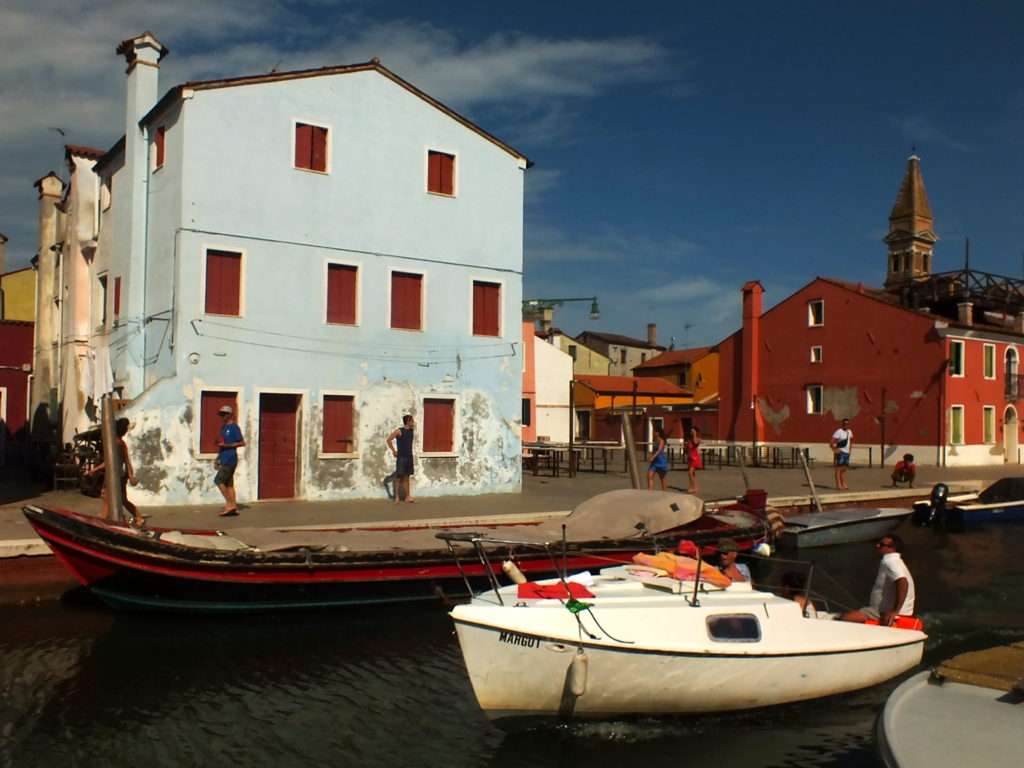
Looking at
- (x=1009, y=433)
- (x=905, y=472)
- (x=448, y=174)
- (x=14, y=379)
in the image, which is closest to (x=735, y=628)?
(x=448, y=174)

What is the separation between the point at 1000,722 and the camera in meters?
6.11

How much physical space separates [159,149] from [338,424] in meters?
7.04

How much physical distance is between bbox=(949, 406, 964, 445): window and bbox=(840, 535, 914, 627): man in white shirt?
30942mm

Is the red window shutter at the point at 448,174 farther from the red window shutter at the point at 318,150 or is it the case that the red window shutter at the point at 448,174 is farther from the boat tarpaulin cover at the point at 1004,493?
the boat tarpaulin cover at the point at 1004,493

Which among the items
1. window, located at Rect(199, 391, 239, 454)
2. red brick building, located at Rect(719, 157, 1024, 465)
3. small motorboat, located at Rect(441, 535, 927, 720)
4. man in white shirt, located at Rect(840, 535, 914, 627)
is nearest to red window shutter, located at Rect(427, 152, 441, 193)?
window, located at Rect(199, 391, 239, 454)

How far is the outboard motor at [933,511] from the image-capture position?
2425cm

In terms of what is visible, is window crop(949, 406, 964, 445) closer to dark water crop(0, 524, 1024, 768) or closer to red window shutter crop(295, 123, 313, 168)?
dark water crop(0, 524, 1024, 768)

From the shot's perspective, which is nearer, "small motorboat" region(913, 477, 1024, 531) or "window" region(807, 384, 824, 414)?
"small motorboat" region(913, 477, 1024, 531)

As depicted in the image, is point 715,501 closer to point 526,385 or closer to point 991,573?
point 991,573

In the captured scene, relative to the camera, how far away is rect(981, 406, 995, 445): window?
3988 centimetres

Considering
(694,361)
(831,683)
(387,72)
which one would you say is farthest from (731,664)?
(694,361)

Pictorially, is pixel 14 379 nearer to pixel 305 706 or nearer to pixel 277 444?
pixel 277 444

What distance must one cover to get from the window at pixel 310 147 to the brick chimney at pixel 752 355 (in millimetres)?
29327

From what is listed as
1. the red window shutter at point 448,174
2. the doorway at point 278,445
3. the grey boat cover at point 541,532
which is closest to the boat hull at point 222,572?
the grey boat cover at point 541,532
